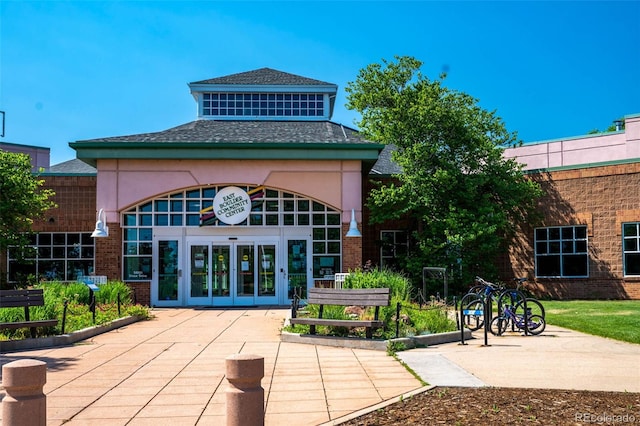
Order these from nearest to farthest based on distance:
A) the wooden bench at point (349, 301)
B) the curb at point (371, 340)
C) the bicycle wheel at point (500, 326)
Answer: the curb at point (371, 340), the wooden bench at point (349, 301), the bicycle wheel at point (500, 326)

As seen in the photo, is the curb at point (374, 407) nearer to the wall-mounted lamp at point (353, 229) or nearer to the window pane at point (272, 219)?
the wall-mounted lamp at point (353, 229)

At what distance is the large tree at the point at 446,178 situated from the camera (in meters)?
23.8

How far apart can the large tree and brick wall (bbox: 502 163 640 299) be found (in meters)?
0.96

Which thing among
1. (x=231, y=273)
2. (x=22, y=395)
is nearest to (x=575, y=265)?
(x=231, y=273)

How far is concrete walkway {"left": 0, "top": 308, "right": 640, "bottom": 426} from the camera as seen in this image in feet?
24.8

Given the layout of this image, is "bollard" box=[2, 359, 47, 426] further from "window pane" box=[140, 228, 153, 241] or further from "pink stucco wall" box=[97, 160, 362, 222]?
"window pane" box=[140, 228, 153, 241]

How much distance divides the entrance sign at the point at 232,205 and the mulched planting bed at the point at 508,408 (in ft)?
53.8

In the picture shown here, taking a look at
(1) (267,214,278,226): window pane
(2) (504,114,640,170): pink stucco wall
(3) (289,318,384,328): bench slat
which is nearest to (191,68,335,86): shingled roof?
(1) (267,214,278,226): window pane

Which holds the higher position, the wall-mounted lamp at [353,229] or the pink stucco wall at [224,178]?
the pink stucco wall at [224,178]

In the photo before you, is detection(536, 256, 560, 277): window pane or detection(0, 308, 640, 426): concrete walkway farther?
detection(536, 256, 560, 277): window pane

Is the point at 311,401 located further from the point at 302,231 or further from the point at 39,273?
the point at 39,273

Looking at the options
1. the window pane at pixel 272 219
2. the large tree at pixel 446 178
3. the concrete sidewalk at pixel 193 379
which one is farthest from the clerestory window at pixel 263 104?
the concrete sidewalk at pixel 193 379

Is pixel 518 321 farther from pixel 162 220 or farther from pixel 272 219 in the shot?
pixel 162 220

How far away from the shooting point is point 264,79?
31359 millimetres
